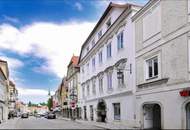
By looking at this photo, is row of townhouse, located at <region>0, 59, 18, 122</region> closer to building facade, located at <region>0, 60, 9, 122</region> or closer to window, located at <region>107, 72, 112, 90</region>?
building facade, located at <region>0, 60, 9, 122</region>

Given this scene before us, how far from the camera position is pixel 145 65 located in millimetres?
25719

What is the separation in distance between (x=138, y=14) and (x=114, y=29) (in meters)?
7.02

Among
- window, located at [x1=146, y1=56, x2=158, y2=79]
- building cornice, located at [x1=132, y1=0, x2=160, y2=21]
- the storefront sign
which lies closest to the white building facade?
building cornice, located at [x1=132, y1=0, x2=160, y2=21]

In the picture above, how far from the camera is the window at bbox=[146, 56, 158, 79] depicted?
24.0 metres

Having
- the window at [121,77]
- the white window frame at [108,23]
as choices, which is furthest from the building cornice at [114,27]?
the window at [121,77]

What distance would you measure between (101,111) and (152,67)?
1715 cm

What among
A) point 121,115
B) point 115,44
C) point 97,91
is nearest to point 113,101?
point 121,115

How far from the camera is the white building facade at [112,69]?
1147 inches

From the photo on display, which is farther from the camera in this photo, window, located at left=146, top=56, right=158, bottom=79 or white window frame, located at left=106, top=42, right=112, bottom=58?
white window frame, located at left=106, top=42, right=112, bottom=58

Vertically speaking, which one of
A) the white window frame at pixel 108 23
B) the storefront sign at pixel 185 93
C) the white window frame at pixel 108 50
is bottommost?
the storefront sign at pixel 185 93

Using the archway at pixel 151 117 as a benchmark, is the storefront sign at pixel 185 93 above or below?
above

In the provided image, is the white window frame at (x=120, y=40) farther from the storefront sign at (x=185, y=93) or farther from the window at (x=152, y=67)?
the storefront sign at (x=185, y=93)

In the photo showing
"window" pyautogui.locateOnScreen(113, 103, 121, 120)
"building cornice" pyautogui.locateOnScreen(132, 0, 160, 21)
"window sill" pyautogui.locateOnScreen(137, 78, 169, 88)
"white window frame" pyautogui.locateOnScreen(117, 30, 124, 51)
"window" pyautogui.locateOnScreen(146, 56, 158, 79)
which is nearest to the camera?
"window sill" pyautogui.locateOnScreen(137, 78, 169, 88)

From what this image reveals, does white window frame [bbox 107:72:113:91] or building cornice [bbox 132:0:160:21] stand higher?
building cornice [bbox 132:0:160:21]
